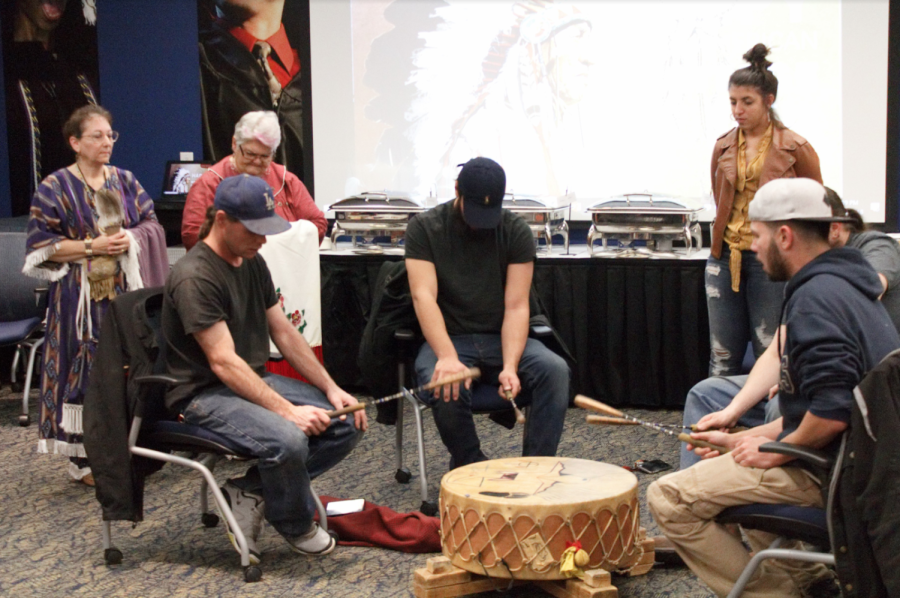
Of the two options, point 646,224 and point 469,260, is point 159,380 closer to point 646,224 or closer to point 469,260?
point 469,260

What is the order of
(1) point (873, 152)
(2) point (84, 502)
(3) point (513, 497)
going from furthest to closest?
(1) point (873, 152)
(2) point (84, 502)
(3) point (513, 497)

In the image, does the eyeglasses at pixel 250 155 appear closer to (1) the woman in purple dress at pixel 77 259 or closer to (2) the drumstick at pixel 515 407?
(1) the woman in purple dress at pixel 77 259

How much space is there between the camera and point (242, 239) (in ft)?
9.05

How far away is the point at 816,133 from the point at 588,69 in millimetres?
1215

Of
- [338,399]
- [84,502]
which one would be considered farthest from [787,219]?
[84,502]

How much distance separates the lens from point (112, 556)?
2.86m

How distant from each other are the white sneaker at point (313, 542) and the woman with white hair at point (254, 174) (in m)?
1.23

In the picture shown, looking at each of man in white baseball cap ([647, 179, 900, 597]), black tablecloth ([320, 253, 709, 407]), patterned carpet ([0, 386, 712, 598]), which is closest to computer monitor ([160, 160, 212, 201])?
black tablecloth ([320, 253, 709, 407])

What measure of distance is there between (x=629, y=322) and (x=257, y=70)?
276 cm

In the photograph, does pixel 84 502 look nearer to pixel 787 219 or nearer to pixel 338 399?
pixel 338 399

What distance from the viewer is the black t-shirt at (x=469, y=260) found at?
332 centimetres

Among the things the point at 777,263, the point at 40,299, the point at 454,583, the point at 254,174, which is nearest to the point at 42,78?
the point at 40,299

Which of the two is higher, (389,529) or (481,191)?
(481,191)

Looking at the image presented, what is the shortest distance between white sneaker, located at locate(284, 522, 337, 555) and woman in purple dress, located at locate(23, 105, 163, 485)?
47.1 inches
